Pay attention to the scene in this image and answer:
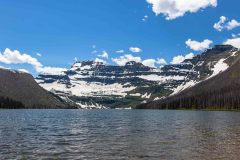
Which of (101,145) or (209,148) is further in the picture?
(101,145)

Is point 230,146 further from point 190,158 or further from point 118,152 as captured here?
point 118,152

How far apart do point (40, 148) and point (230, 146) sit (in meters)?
24.6

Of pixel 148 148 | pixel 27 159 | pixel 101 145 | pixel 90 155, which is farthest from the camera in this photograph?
pixel 101 145

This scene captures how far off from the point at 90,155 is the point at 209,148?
15.8 m

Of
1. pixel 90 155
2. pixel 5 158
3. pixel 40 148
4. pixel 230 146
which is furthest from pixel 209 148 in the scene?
pixel 5 158

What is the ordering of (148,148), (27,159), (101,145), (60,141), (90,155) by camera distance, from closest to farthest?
(27,159) < (90,155) < (148,148) < (101,145) < (60,141)

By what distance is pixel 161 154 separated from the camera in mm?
44906

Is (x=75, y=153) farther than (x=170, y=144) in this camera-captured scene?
No

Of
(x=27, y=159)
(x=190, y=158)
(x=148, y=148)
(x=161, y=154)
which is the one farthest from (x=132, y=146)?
(x=27, y=159)

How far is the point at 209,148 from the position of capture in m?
50.5

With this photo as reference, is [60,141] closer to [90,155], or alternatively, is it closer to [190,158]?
[90,155]

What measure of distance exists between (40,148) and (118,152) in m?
10.5

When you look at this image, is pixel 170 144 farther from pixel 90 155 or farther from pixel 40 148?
pixel 40 148

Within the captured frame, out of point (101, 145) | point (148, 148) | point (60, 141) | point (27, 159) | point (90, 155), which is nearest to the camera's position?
point (27, 159)
